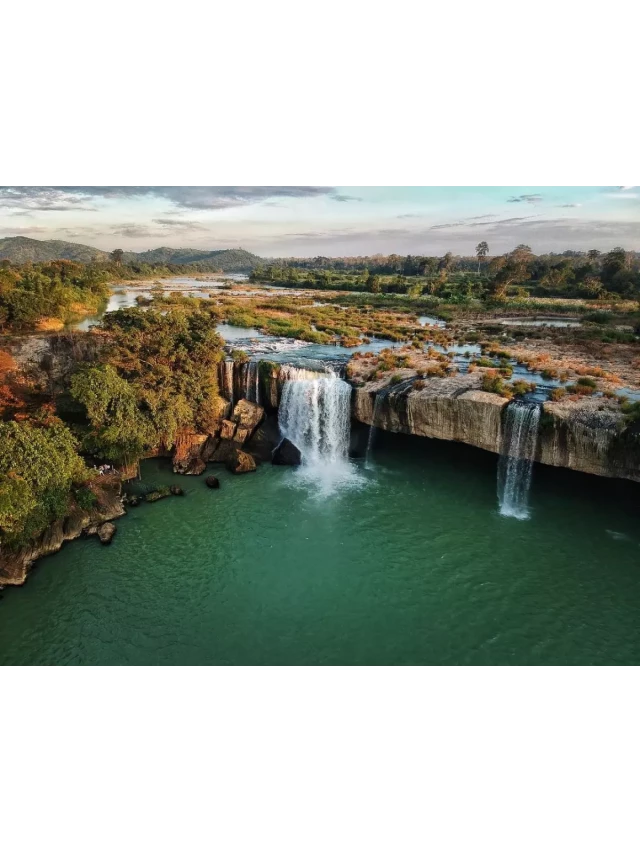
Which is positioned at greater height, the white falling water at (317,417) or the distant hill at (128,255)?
the distant hill at (128,255)

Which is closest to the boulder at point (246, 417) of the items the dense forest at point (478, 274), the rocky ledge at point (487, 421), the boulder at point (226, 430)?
the boulder at point (226, 430)

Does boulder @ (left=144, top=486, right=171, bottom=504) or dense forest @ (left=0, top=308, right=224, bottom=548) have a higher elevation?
dense forest @ (left=0, top=308, right=224, bottom=548)

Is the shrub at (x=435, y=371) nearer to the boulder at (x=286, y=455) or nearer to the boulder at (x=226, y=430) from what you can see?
the boulder at (x=286, y=455)

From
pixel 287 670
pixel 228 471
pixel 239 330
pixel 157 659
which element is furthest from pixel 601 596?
pixel 239 330

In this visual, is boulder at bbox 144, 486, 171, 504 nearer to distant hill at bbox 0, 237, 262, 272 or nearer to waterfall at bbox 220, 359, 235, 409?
waterfall at bbox 220, 359, 235, 409

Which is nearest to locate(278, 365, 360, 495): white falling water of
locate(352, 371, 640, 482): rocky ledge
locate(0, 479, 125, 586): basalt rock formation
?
locate(352, 371, 640, 482): rocky ledge
